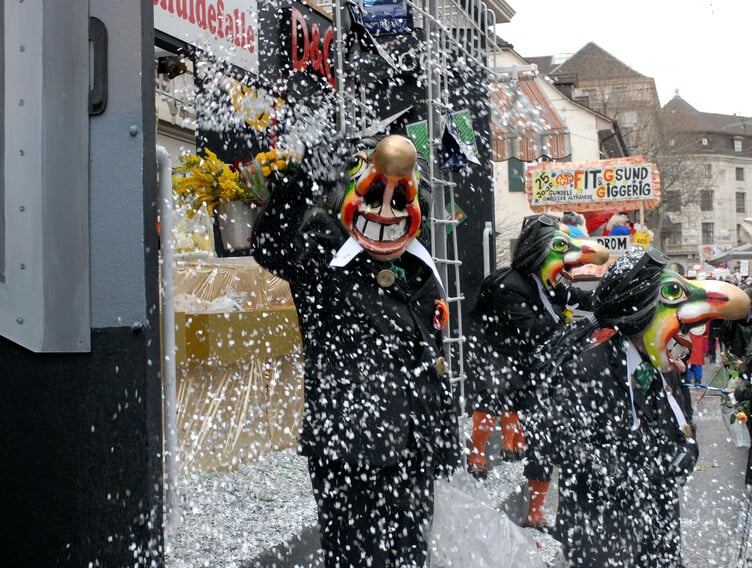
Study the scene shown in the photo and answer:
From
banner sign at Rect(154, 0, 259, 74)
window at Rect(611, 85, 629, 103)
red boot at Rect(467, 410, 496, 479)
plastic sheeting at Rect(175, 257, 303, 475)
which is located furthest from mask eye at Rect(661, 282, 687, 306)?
window at Rect(611, 85, 629, 103)

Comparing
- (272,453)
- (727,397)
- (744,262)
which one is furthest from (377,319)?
(744,262)

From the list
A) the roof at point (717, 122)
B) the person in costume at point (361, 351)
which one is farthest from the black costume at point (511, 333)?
the roof at point (717, 122)

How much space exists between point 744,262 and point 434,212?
26294mm

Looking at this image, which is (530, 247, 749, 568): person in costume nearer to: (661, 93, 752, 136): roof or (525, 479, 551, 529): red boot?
(525, 479, 551, 529): red boot

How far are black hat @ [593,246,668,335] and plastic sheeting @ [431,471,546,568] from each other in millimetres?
1053

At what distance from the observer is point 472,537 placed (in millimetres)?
3945

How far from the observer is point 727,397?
17.6 ft

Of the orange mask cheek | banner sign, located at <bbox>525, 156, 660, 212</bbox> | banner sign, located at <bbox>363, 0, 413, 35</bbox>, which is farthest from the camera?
banner sign, located at <bbox>525, 156, 660, 212</bbox>

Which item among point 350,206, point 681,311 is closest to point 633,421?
point 681,311

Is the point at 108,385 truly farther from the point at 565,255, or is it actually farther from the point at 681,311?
the point at 565,255

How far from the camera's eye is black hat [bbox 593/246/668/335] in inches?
138

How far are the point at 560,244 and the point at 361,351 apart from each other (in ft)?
10.1

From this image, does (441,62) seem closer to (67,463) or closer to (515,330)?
(515,330)

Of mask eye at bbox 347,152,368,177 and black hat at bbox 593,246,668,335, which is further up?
mask eye at bbox 347,152,368,177
